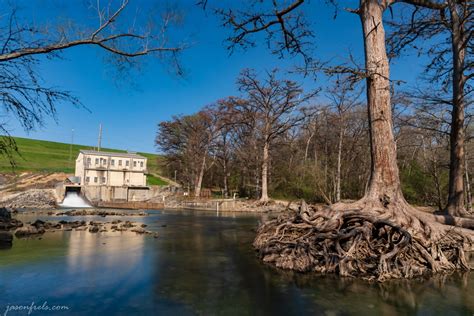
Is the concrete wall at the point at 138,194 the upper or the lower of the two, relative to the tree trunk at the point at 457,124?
lower

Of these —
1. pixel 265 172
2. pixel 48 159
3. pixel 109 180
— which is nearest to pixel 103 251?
pixel 265 172

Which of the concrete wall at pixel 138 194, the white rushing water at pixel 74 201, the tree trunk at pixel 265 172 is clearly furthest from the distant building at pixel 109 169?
the tree trunk at pixel 265 172

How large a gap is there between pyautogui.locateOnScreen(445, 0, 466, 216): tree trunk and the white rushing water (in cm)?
4237

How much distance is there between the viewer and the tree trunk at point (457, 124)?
11.1 m

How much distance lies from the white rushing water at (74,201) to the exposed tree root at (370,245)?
40013mm

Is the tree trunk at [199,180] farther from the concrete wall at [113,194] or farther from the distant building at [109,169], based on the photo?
the distant building at [109,169]

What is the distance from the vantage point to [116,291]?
5160mm

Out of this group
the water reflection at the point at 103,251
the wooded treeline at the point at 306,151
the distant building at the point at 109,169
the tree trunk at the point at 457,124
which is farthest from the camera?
the distant building at the point at 109,169

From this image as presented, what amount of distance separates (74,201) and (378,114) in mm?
43696

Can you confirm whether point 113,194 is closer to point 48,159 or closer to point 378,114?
point 48,159

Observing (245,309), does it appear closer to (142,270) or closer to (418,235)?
(142,270)

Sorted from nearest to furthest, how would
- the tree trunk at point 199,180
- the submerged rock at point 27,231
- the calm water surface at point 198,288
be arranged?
1. the calm water surface at point 198,288
2. the submerged rock at point 27,231
3. the tree trunk at point 199,180

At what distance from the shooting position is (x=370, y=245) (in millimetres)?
6941

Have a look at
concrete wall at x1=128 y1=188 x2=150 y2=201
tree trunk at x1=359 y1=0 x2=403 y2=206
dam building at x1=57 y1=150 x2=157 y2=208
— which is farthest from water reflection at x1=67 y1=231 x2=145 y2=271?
concrete wall at x1=128 y1=188 x2=150 y2=201
